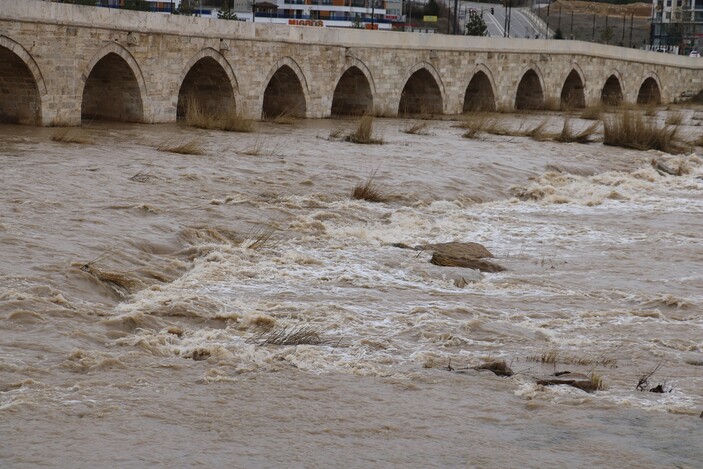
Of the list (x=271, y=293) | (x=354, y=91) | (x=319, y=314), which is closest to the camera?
(x=319, y=314)

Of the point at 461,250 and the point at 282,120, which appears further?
the point at 282,120

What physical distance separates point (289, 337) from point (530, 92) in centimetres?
2905

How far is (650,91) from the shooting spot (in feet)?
143

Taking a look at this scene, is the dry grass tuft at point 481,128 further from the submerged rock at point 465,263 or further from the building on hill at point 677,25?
the building on hill at point 677,25

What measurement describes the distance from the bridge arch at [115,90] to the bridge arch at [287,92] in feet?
14.9

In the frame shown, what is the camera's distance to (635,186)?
1614 centimetres

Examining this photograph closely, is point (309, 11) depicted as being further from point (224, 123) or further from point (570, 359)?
point (570, 359)

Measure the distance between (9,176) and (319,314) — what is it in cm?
582

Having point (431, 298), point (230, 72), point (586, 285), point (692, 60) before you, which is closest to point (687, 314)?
point (586, 285)

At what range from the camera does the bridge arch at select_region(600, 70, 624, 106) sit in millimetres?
39344

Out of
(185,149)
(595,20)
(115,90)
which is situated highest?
(595,20)

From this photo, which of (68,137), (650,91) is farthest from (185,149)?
(650,91)

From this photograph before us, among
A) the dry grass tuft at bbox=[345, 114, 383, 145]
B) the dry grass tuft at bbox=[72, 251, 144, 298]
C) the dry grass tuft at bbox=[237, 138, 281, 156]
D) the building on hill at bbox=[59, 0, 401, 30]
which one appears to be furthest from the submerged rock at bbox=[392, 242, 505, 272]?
the building on hill at bbox=[59, 0, 401, 30]

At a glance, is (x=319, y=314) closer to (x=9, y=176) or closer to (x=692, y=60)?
(x=9, y=176)
